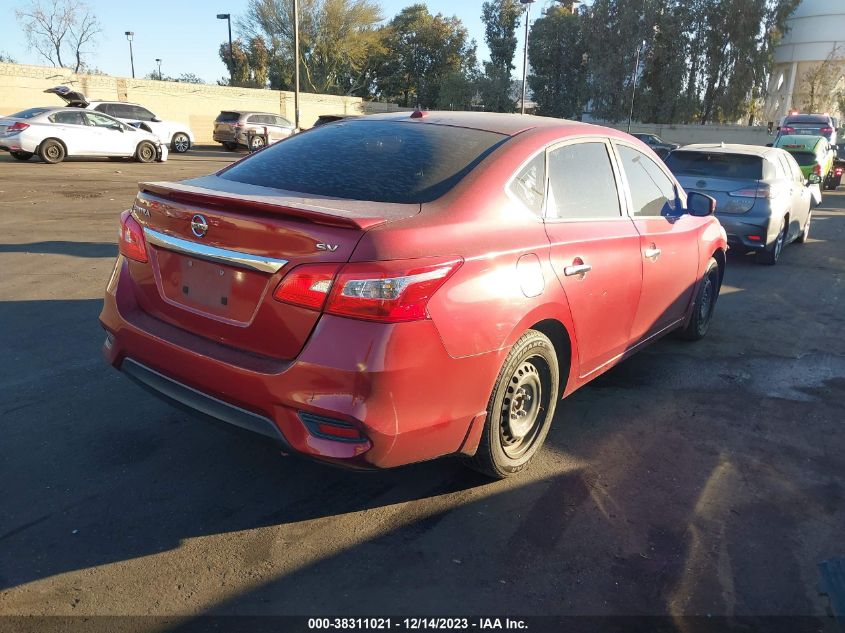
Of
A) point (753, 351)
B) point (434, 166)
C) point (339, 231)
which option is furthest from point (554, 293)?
point (753, 351)

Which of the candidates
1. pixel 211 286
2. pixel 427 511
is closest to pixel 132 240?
pixel 211 286

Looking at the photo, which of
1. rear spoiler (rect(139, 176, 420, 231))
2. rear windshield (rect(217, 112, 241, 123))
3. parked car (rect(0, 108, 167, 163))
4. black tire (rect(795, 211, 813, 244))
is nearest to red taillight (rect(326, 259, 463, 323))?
rear spoiler (rect(139, 176, 420, 231))

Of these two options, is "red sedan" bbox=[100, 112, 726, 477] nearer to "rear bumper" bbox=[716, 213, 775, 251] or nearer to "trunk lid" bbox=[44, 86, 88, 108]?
"rear bumper" bbox=[716, 213, 775, 251]

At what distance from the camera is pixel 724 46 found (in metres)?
44.5

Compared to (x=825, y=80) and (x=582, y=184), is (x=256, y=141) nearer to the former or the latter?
(x=582, y=184)

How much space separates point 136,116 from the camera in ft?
83.7

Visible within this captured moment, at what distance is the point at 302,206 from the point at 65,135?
19142 mm

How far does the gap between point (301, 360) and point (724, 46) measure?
49.8m

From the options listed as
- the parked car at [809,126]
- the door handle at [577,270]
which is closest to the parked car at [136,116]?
the door handle at [577,270]

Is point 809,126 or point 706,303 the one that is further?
point 809,126

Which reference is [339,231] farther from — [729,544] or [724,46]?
[724,46]

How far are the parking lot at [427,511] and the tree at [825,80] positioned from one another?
5114cm

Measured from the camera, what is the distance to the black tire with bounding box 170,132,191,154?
2705 cm

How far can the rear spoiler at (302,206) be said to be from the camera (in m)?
2.62
